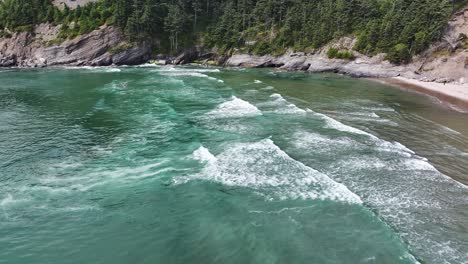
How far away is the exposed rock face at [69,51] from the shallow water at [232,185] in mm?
57761

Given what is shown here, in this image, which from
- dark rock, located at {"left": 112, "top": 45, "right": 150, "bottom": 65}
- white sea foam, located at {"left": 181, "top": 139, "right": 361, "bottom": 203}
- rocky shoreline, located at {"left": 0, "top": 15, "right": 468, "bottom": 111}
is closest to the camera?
white sea foam, located at {"left": 181, "top": 139, "right": 361, "bottom": 203}

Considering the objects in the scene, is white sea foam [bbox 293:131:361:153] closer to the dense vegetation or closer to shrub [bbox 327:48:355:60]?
the dense vegetation

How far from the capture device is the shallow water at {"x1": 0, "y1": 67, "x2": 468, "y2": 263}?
595 inches

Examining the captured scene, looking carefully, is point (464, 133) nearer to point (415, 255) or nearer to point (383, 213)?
point (383, 213)

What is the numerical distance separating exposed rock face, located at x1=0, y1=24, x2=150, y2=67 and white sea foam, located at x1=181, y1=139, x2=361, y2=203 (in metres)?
78.9

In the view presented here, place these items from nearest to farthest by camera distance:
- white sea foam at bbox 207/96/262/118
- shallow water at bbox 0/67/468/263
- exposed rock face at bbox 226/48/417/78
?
shallow water at bbox 0/67/468/263 → white sea foam at bbox 207/96/262/118 → exposed rock face at bbox 226/48/417/78

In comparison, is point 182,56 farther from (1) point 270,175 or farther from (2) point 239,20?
(1) point 270,175

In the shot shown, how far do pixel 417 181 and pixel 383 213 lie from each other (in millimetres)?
5177

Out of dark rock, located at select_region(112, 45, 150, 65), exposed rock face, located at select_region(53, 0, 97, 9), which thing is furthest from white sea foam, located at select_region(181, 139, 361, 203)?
exposed rock face, located at select_region(53, 0, 97, 9)

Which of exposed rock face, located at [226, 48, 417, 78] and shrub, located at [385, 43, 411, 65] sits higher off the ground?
shrub, located at [385, 43, 411, 65]

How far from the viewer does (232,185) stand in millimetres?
20406

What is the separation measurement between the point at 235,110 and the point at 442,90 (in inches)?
1422

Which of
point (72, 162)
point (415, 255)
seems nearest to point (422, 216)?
point (415, 255)

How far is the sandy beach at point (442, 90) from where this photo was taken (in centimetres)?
4631
